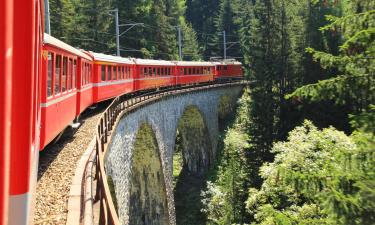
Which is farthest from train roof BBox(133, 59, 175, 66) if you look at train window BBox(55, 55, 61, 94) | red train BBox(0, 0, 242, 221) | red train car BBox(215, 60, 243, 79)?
train window BBox(55, 55, 61, 94)

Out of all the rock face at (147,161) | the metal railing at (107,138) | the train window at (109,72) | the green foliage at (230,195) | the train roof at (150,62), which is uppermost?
the train roof at (150,62)

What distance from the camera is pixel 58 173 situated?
9.39 m

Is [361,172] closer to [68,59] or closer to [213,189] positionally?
[68,59]

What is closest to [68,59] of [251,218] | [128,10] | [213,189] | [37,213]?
[37,213]

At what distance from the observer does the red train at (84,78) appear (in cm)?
900

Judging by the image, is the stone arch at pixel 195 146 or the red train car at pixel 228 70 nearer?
the stone arch at pixel 195 146

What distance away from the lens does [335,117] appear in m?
34.6

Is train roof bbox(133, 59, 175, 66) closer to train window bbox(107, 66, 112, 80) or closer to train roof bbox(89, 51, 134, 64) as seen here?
train roof bbox(89, 51, 134, 64)

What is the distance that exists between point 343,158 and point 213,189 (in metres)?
27.2

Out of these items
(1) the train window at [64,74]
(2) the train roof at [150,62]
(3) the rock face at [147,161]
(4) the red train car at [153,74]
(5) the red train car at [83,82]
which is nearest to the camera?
(1) the train window at [64,74]

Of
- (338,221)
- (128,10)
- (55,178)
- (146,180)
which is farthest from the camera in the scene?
(128,10)

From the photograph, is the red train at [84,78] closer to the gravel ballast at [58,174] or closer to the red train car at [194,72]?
the red train car at [194,72]

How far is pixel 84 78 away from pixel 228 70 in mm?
43307

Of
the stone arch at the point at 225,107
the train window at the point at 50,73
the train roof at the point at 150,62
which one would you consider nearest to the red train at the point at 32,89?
the train window at the point at 50,73
